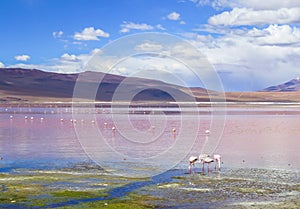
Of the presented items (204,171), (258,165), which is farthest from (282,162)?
(204,171)

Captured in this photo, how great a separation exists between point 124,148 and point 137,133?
16587mm

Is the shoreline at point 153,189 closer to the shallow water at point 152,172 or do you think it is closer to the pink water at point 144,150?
the shallow water at point 152,172

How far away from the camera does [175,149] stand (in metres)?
43.1

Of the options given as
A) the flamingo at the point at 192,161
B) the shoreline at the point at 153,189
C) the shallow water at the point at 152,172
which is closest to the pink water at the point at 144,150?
the shallow water at the point at 152,172

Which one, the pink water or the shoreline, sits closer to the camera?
the shoreline

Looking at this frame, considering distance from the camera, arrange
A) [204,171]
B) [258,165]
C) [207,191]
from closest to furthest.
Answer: [207,191] → [204,171] → [258,165]

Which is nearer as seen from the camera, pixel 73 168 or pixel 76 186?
pixel 76 186

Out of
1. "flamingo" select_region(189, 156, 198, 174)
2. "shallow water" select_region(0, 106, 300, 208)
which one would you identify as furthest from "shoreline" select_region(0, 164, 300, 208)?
"flamingo" select_region(189, 156, 198, 174)

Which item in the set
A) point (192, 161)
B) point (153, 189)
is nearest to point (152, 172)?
point (192, 161)

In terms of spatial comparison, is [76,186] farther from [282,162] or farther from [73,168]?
[282,162]

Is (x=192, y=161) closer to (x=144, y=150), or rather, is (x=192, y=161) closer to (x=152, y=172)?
(x=152, y=172)

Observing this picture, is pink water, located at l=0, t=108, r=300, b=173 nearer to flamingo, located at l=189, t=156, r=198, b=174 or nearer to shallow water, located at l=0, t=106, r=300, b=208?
shallow water, located at l=0, t=106, r=300, b=208

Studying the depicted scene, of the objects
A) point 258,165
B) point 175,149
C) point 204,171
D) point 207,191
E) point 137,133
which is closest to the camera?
point 207,191

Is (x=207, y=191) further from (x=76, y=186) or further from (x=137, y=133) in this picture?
(x=137, y=133)
